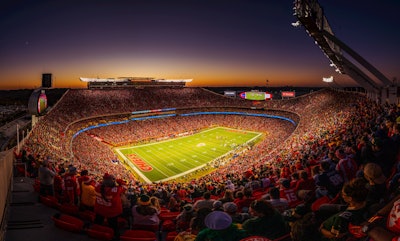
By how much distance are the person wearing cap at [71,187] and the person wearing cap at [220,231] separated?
6.16 meters

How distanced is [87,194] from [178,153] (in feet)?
106

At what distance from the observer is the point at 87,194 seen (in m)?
7.33

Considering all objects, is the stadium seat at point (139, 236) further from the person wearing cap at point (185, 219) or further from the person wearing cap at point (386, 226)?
the person wearing cap at point (386, 226)

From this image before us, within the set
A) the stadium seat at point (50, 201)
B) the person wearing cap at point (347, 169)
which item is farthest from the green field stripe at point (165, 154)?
the person wearing cap at point (347, 169)

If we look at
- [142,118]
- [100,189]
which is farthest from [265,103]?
[100,189]

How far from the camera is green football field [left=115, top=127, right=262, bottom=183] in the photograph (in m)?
31.5

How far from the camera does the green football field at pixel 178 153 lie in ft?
103

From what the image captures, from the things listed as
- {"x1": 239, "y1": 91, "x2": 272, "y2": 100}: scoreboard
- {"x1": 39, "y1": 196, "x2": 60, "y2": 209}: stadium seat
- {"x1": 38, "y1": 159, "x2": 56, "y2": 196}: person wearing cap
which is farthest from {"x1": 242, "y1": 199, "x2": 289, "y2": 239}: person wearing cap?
{"x1": 239, "y1": 91, "x2": 272, "y2": 100}: scoreboard

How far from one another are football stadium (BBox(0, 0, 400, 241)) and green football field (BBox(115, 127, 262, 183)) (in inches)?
8.1

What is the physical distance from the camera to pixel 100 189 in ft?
20.6

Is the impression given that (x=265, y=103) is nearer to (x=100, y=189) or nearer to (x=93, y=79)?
(x=93, y=79)

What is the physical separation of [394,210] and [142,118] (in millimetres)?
56852

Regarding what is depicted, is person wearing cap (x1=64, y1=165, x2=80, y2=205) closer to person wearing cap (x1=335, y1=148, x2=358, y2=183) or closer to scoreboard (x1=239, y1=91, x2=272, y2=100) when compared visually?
person wearing cap (x1=335, y1=148, x2=358, y2=183)

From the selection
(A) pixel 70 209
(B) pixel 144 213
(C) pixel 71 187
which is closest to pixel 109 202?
(B) pixel 144 213
